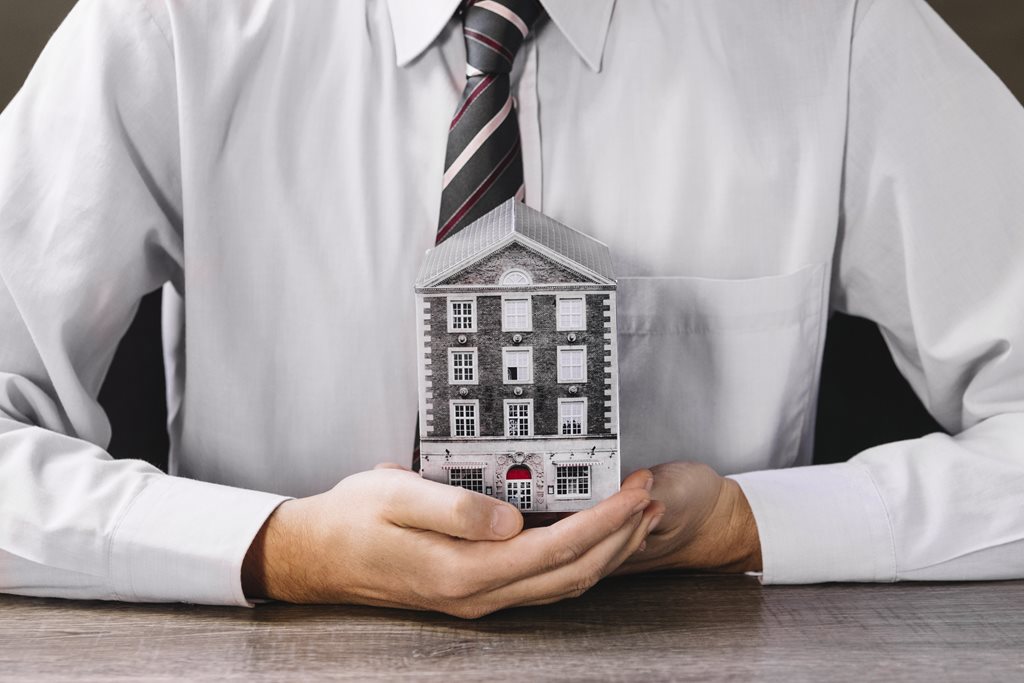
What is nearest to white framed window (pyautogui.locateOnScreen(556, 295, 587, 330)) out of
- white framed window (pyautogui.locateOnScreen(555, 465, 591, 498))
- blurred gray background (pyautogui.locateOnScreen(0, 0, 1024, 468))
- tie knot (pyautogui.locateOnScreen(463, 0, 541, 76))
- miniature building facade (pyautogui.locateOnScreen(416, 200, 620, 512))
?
miniature building facade (pyautogui.locateOnScreen(416, 200, 620, 512))

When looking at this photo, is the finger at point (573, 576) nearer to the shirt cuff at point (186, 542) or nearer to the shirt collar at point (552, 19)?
the shirt cuff at point (186, 542)

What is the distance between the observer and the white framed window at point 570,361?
82 centimetres

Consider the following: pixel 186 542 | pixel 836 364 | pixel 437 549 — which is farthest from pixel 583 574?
pixel 836 364

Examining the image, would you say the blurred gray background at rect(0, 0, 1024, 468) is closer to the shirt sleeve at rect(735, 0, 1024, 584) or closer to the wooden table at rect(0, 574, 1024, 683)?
the shirt sleeve at rect(735, 0, 1024, 584)

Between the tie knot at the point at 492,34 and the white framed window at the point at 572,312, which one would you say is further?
the tie knot at the point at 492,34

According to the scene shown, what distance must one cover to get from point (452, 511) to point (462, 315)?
16cm

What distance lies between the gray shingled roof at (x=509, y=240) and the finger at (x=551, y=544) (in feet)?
0.63

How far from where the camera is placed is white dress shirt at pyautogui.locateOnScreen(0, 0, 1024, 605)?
109 centimetres

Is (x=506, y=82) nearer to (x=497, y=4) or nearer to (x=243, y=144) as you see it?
(x=497, y=4)

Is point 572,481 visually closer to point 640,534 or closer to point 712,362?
point 640,534

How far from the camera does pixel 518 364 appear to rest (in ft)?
2.69

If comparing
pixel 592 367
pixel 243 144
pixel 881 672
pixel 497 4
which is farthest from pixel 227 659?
pixel 497 4

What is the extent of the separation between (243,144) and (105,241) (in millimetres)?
194

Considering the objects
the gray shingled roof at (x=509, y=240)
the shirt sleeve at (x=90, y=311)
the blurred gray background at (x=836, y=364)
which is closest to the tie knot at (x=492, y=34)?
the gray shingled roof at (x=509, y=240)
